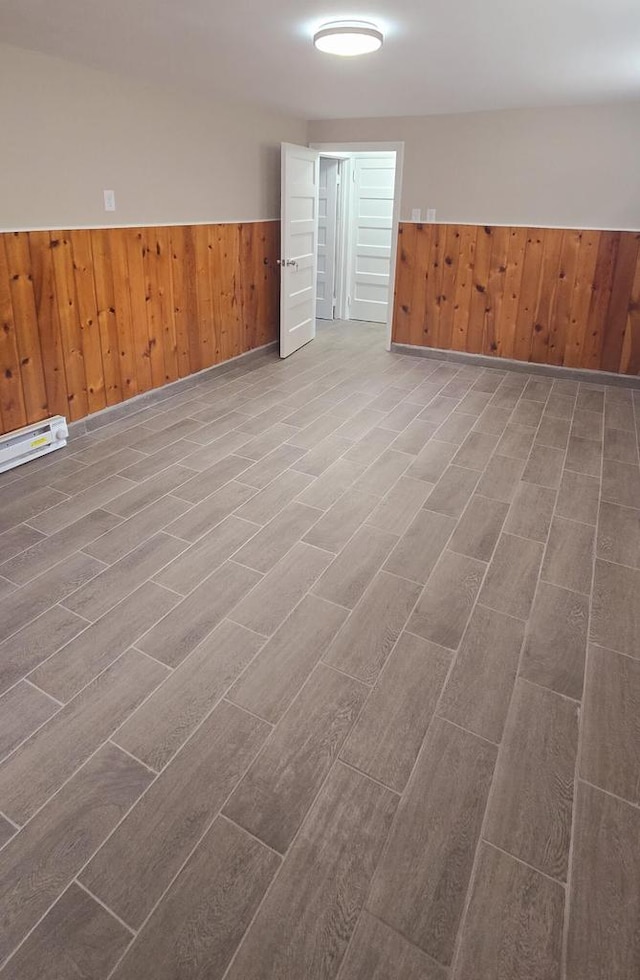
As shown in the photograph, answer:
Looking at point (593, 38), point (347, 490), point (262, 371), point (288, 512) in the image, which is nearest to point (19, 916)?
point (288, 512)

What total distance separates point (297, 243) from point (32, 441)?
3359mm

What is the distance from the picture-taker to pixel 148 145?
13.4 feet

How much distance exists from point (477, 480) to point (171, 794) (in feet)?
7.98

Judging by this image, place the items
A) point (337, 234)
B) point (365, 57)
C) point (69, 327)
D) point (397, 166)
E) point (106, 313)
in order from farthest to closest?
1. point (337, 234)
2. point (397, 166)
3. point (106, 313)
4. point (69, 327)
5. point (365, 57)

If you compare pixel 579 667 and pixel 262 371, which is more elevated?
pixel 262 371

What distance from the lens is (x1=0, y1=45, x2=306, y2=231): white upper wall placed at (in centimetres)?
323

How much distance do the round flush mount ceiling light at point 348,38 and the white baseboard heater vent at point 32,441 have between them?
98.8 inches

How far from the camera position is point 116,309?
13.5 ft

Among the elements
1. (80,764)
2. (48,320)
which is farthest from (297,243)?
(80,764)

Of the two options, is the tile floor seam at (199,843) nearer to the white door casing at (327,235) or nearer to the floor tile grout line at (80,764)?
the floor tile grout line at (80,764)

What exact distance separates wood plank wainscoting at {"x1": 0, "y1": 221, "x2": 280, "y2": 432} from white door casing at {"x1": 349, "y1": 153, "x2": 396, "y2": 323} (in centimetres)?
199

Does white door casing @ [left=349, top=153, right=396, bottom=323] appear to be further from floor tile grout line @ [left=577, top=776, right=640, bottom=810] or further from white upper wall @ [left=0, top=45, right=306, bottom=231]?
floor tile grout line @ [left=577, top=776, right=640, bottom=810]

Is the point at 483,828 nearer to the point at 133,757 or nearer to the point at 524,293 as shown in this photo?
the point at 133,757

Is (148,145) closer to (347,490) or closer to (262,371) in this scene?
(262,371)
